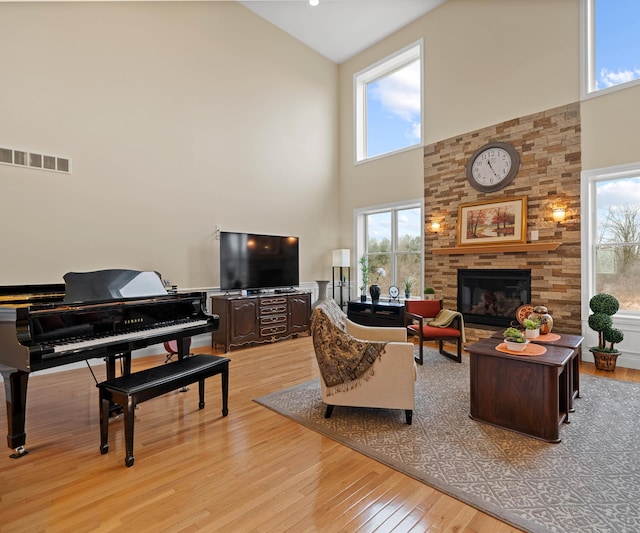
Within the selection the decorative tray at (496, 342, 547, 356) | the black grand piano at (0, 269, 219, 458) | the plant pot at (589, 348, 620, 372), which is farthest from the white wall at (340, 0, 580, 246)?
the black grand piano at (0, 269, 219, 458)

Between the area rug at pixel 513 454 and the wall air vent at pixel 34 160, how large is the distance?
11.7 feet

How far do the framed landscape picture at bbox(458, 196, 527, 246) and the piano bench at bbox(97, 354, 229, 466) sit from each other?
4292 mm

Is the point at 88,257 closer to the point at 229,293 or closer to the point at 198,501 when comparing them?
the point at 229,293

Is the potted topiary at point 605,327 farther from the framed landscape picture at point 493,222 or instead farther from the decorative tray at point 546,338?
the decorative tray at point 546,338

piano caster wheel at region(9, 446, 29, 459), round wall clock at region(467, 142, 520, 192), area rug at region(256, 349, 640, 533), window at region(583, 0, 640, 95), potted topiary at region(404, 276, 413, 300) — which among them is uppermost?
window at region(583, 0, 640, 95)

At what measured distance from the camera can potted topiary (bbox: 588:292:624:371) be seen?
4.16 metres

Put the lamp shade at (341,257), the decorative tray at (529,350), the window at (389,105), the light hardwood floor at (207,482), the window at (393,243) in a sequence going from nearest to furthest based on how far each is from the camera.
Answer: the light hardwood floor at (207,482)
the decorative tray at (529,350)
the window at (393,243)
the window at (389,105)
the lamp shade at (341,257)

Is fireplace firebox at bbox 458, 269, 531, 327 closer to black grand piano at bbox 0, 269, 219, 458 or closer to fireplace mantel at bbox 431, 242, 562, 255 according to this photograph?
fireplace mantel at bbox 431, 242, 562, 255

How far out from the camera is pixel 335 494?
6.47 ft

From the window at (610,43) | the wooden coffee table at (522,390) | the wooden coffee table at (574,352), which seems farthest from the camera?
the window at (610,43)

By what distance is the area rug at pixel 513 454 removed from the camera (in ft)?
5.97

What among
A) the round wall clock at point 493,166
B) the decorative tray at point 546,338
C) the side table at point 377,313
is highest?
the round wall clock at point 493,166

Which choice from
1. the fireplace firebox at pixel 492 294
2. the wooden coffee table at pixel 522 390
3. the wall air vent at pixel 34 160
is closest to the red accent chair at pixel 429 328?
the fireplace firebox at pixel 492 294

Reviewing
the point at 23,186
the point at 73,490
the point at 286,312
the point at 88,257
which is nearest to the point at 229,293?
the point at 286,312
